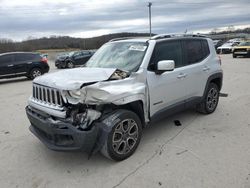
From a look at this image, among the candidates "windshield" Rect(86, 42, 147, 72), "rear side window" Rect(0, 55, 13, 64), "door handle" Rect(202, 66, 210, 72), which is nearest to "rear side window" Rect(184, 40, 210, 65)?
"door handle" Rect(202, 66, 210, 72)

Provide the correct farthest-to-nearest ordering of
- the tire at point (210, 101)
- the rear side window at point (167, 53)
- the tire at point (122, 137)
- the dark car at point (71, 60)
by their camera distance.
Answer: the dark car at point (71, 60)
the tire at point (210, 101)
the rear side window at point (167, 53)
the tire at point (122, 137)

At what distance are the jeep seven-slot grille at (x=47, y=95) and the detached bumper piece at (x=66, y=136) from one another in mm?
262

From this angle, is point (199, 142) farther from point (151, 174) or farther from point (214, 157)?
point (151, 174)

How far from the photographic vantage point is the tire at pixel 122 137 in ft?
11.9

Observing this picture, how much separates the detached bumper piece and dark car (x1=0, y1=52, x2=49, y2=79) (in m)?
11.1

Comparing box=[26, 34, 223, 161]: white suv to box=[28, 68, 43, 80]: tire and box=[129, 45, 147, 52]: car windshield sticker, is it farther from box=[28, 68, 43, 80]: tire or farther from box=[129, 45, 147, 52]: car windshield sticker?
box=[28, 68, 43, 80]: tire

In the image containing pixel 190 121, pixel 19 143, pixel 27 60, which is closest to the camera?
pixel 19 143

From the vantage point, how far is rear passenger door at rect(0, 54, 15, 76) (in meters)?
13.4

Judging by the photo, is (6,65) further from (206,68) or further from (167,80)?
(167,80)

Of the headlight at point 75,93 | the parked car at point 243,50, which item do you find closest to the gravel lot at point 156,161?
the headlight at point 75,93

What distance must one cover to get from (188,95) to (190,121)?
27.5 inches

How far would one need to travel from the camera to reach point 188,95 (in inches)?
202

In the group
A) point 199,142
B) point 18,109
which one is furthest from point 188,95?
point 18,109

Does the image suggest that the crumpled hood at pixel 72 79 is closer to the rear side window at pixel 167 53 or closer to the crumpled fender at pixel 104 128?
the crumpled fender at pixel 104 128
